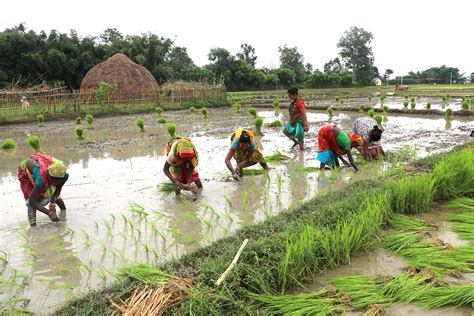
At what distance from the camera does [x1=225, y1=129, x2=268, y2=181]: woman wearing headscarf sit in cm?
536

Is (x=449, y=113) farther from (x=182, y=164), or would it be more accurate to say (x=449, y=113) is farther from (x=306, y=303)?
(x=306, y=303)

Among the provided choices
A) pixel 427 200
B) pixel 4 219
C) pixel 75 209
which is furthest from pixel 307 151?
pixel 4 219

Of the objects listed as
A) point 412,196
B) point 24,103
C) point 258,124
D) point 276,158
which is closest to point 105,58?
point 24,103

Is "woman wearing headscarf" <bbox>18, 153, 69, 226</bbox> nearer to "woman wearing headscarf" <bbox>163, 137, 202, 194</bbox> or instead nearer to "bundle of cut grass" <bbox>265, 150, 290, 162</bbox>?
"woman wearing headscarf" <bbox>163, 137, 202, 194</bbox>

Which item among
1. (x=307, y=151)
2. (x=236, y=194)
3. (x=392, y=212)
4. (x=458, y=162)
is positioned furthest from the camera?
(x=307, y=151)

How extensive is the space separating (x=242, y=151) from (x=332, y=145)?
136cm

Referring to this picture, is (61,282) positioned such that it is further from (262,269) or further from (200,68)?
(200,68)

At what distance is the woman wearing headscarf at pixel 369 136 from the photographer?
603cm

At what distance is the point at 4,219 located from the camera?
436 centimetres

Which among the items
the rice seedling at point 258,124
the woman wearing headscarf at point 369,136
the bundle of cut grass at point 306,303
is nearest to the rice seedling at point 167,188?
the bundle of cut grass at point 306,303

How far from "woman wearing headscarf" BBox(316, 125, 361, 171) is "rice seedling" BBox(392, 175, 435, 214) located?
1578 mm

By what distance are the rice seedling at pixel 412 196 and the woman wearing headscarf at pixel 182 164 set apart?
232 cm

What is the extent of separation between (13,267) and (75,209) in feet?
4.71

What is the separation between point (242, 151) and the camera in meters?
5.64
